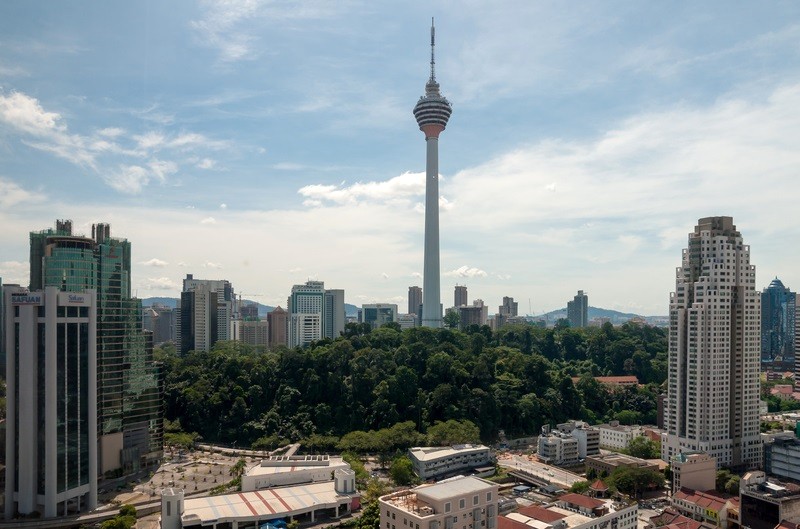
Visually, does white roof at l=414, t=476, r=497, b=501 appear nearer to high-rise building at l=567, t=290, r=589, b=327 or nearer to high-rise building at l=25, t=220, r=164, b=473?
high-rise building at l=25, t=220, r=164, b=473

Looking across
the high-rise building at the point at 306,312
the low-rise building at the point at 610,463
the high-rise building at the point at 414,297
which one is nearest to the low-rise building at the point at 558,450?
the low-rise building at the point at 610,463

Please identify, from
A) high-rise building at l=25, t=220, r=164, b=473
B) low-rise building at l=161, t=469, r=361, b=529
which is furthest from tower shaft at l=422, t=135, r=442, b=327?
low-rise building at l=161, t=469, r=361, b=529

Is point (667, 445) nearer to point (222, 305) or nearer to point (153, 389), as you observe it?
point (153, 389)

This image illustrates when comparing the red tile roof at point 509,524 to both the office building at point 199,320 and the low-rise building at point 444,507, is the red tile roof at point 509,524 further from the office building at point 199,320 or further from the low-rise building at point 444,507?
the office building at point 199,320

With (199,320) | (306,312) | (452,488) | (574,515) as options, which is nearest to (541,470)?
(574,515)

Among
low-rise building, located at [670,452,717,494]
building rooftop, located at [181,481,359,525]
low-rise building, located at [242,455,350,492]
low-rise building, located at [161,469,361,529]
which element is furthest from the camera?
low-rise building, located at [670,452,717,494]

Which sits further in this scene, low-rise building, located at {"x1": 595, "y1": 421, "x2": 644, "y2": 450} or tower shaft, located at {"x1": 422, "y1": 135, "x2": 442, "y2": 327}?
tower shaft, located at {"x1": 422, "y1": 135, "x2": 442, "y2": 327}

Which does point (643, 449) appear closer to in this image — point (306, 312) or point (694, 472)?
point (694, 472)
